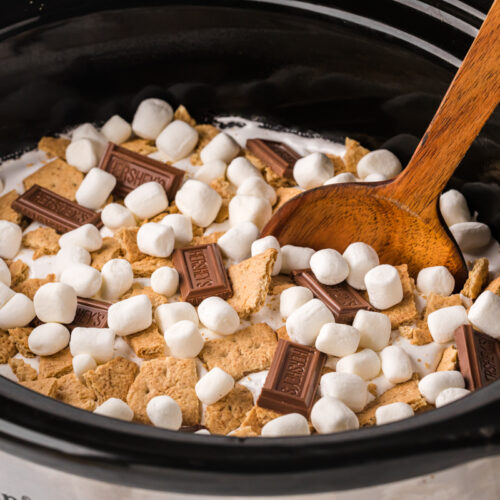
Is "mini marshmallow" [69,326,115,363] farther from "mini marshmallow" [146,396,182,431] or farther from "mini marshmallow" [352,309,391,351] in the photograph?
"mini marshmallow" [352,309,391,351]

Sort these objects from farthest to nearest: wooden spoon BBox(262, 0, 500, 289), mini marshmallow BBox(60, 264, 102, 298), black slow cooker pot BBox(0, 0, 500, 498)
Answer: black slow cooker pot BBox(0, 0, 500, 498)
mini marshmallow BBox(60, 264, 102, 298)
wooden spoon BBox(262, 0, 500, 289)

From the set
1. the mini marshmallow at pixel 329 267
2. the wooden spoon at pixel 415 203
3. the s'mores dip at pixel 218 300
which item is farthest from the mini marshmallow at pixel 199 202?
the mini marshmallow at pixel 329 267

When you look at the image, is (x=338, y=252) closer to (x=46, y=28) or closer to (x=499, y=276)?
(x=499, y=276)

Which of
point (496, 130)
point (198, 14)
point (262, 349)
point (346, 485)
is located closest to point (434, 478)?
point (346, 485)

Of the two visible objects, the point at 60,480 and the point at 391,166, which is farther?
the point at 391,166

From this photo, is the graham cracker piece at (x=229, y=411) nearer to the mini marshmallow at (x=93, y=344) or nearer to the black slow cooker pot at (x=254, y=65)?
the mini marshmallow at (x=93, y=344)

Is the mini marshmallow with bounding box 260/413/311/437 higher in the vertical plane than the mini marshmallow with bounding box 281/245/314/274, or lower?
lower

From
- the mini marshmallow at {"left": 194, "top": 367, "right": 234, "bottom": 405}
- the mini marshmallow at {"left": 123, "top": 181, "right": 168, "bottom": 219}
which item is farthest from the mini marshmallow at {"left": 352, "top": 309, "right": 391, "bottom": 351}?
the mini marshmallow at {"left": 123, "top": 181, "right": 168, "bottom": 219}

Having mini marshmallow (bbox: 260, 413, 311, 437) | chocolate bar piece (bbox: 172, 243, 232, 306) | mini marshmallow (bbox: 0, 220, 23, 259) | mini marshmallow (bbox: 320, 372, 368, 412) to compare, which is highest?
mini marshmallow (bbox: 320, 372, 368, 412)

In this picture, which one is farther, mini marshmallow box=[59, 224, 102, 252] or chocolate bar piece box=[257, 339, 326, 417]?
mini marshmallow box=[59, 224, 102, 252]
